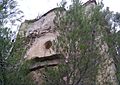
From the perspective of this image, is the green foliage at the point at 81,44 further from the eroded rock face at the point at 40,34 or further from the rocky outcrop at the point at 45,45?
the eroded rock face at the point at 40,34

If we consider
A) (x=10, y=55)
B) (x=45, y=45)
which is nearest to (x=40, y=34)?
(x=45, y=45)

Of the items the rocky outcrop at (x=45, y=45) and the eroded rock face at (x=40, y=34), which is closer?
the rocky outcrop at (x=45, y=45)

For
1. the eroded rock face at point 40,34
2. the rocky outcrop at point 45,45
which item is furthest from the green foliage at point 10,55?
the eroded rock face at point 40,34

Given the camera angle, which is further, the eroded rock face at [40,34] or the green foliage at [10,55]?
the eroded rock face at [40,34]

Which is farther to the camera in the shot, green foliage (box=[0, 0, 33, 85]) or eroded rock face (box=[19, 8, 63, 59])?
eroded rock face (box=[19, 8, 63, 59])

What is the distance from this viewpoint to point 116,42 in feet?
45.9

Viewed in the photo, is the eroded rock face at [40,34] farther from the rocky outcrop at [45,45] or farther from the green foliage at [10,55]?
the green foliage at [10,55]

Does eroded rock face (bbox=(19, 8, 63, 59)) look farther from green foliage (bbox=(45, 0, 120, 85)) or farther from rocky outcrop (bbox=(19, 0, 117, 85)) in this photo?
green foliage (bbox=(45, 0, 120, 85))

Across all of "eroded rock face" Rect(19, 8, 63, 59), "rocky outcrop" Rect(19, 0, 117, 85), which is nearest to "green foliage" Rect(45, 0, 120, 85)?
"rocky outcrop" Rect(19, 0, 117, 85)

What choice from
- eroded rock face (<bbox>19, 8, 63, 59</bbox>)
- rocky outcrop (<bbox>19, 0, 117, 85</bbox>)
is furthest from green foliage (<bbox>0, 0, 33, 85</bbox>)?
eroded rock face (<bbox>19, 8, 63, 59</bbox>)

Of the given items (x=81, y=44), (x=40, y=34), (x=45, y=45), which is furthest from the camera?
(x=40, y=34)

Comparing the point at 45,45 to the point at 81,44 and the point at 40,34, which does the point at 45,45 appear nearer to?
the point at 40,34

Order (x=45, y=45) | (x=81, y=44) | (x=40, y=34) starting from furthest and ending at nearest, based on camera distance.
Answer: (x=40, y=34) < (x=45, y=45) < (x=81, y=44)

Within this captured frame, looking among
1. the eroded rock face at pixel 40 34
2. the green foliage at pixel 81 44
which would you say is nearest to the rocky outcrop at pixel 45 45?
the eroded rock face at pixel 40 34
